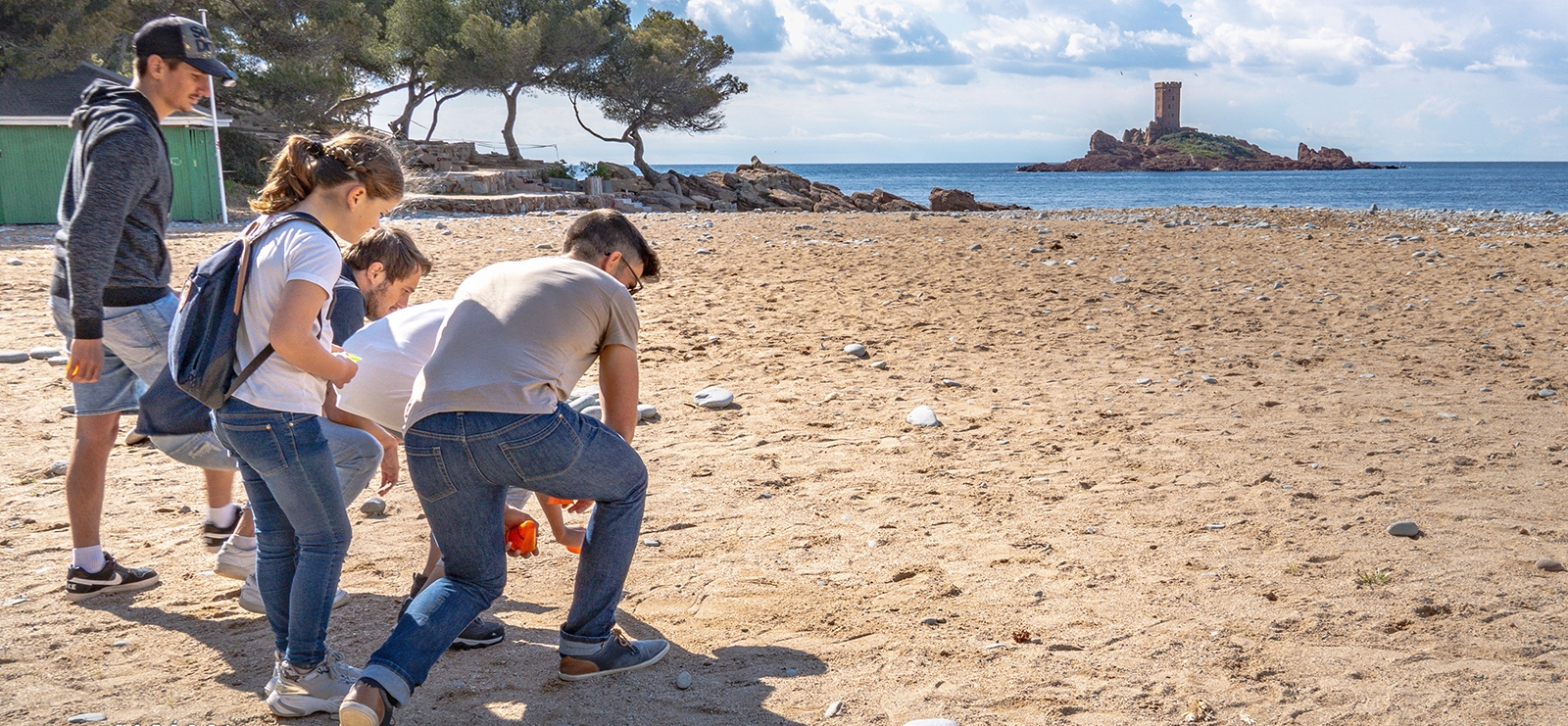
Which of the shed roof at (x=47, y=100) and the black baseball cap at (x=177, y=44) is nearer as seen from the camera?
the black baseball cap at (x=177, y=44)

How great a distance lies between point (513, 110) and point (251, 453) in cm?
3798

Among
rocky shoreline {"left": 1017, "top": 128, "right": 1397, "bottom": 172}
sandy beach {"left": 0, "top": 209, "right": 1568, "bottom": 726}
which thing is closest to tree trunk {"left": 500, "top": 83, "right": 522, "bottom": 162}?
sandy beach {"left": 0, "top": 209, "right": 1568, "bottom": 726}

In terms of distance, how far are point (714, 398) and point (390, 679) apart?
354 centimetres

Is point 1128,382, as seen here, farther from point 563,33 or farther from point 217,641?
point 563,33

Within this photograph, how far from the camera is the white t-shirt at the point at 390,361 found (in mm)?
3164

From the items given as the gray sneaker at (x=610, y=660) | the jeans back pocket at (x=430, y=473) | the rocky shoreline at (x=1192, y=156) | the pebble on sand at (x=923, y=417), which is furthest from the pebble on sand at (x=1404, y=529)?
the rocky shoreline at (x=1192, y=156)

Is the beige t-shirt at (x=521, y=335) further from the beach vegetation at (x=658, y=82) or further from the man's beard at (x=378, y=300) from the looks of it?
the beach vegetation at (x=658, y=82)

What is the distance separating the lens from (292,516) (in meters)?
2.64

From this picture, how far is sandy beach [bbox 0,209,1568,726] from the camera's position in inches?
114

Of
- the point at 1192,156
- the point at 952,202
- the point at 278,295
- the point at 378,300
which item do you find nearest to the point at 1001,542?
the point at 378,300

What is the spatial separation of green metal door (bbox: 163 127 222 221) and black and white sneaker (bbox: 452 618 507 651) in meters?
20.3

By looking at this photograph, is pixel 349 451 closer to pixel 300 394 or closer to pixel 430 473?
pixel 300 394

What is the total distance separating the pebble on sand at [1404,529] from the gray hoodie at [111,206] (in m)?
4.19

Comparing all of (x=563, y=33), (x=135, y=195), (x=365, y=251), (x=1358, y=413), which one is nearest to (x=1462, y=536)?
(x=1358, y=413)
